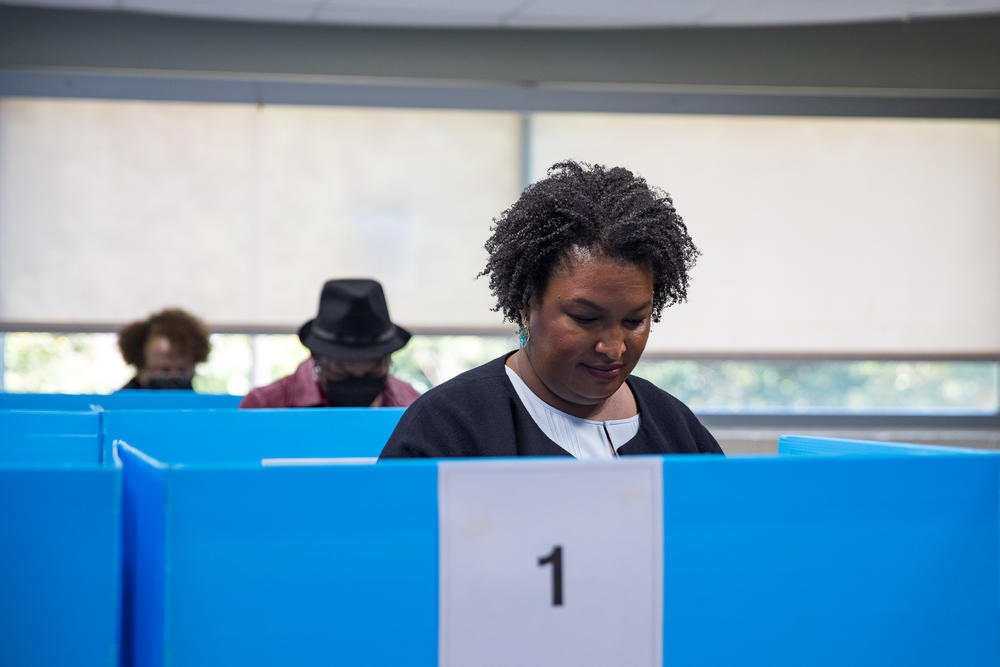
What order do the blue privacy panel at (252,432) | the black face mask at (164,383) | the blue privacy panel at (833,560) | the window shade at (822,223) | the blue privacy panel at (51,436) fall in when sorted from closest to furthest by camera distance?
the blue privacy panel at (833,560) → the blue privacy panel at (51,436) → the blue privacy panel at (252,432) → the black face mask at (164,383) → the window shade at (822,223)

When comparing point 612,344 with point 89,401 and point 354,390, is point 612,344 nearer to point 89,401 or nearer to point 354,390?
point 354,390

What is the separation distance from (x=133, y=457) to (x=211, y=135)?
4.97m

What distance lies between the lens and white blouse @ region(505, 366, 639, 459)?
5.07ft

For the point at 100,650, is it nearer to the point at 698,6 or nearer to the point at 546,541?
the point at 546,541

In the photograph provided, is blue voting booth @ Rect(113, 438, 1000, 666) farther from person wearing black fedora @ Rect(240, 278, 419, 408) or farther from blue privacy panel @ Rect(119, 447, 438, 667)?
→ person wearing black fedora @ Rect(240, 278, 419, 408)

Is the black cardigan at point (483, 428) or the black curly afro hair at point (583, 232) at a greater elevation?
the black curly afro hair at point (583, 232)

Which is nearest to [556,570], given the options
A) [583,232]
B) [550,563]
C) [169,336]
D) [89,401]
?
[550,563]

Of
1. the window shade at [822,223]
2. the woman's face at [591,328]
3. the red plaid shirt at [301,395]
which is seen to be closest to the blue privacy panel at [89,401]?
the red plaid shirt at [301,395]

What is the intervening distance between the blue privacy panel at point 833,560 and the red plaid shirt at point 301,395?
7.55 ft

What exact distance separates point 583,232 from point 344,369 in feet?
5.79

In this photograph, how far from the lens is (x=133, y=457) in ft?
3.08

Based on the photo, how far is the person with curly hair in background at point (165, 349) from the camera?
4617mm

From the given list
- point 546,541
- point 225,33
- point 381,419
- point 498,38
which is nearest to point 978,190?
point 498,38

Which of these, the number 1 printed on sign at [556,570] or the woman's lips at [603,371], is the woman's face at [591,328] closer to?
the woman's lips at [603,371]
